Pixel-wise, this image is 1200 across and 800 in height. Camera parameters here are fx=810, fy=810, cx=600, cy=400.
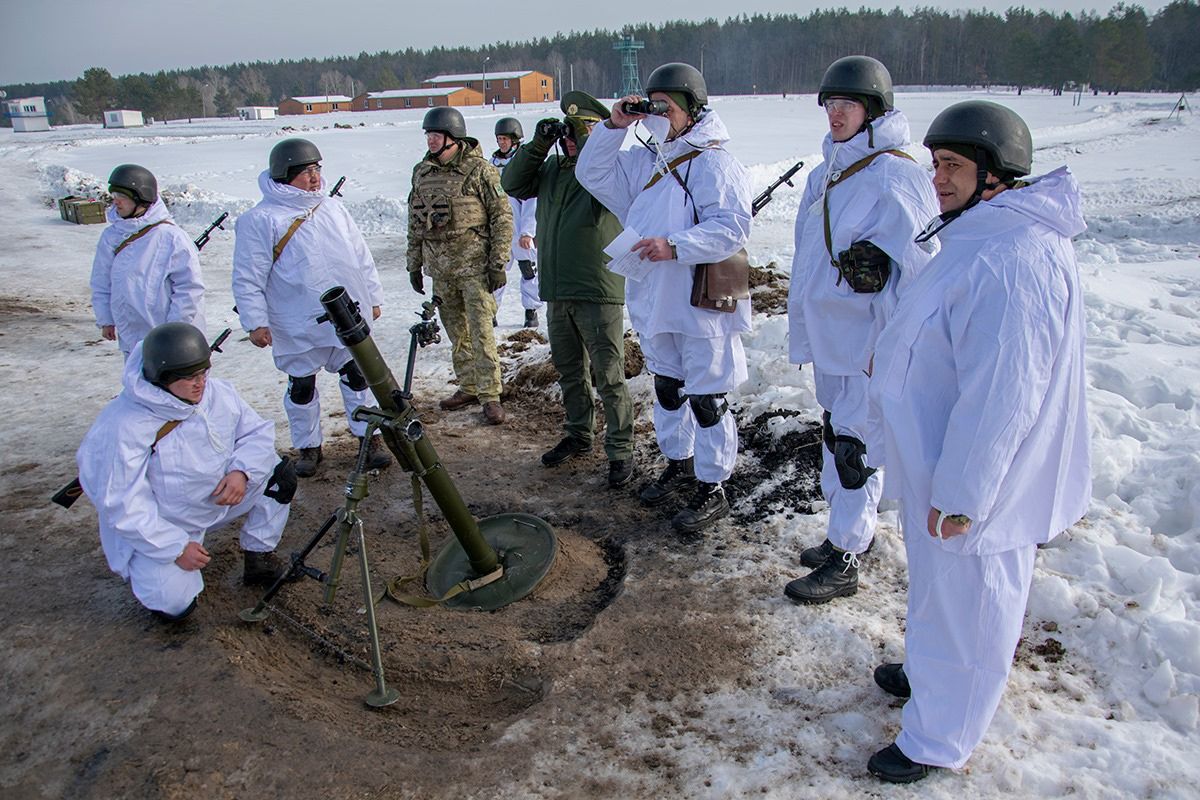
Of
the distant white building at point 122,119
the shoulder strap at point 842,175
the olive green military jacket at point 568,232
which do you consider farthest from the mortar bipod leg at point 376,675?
the distant white building at point 122,119

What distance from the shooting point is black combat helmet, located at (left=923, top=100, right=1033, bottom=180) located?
2.38 metres

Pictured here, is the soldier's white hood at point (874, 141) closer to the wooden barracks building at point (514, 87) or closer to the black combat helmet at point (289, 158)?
the black combat helmet at point (289, 158)

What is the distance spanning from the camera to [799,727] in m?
2.98

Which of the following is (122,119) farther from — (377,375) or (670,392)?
(377,375)

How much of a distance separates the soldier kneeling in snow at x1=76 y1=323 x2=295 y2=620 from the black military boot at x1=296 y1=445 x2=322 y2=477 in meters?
1.54

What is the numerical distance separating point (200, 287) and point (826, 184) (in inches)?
167

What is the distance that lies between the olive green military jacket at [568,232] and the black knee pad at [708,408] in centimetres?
102

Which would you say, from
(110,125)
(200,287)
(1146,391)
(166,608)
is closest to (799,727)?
(166,608)

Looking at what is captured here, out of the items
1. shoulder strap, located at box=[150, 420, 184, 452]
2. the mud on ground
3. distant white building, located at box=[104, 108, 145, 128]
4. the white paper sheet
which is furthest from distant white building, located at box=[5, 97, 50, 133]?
the white paper sheet

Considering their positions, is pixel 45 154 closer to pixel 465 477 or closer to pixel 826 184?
pixel 465 477

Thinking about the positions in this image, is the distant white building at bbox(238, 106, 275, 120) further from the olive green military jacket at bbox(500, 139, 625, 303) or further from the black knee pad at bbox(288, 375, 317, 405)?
the olive green military jacket at bbox(500, 139, 625, 303)

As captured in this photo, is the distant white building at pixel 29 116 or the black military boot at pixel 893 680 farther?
the distant white building at pixel 29 116

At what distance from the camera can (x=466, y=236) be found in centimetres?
619

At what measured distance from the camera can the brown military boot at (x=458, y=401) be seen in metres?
6.70
